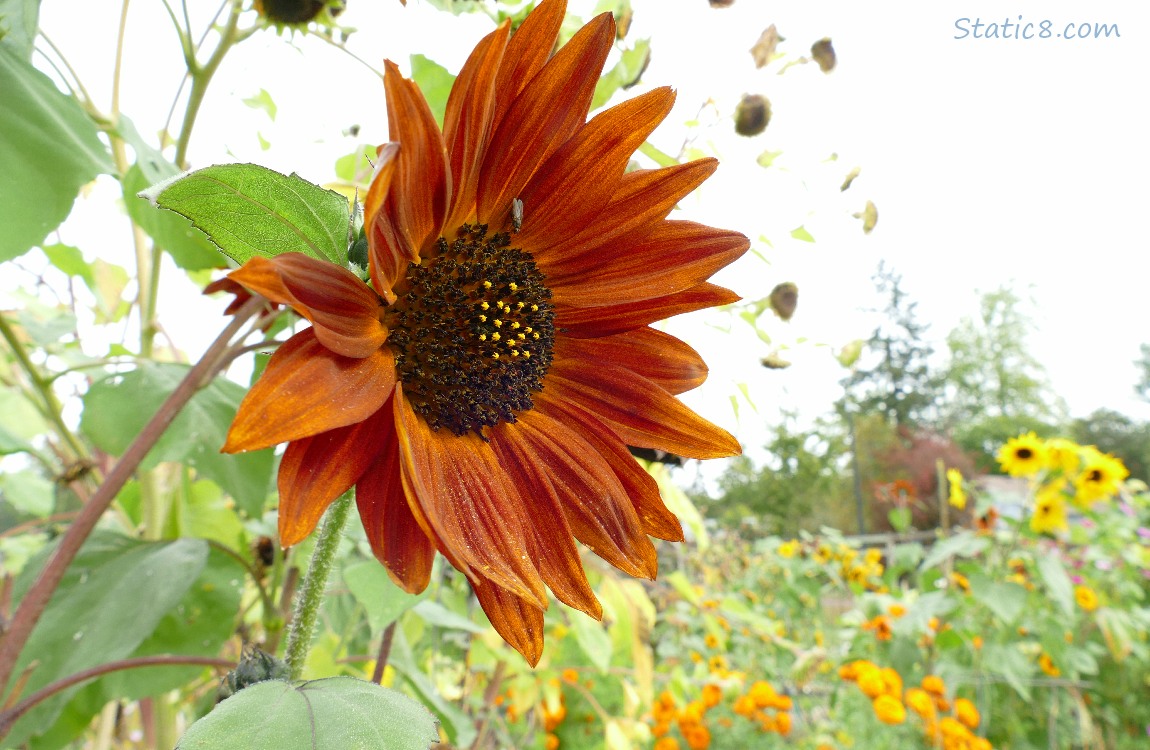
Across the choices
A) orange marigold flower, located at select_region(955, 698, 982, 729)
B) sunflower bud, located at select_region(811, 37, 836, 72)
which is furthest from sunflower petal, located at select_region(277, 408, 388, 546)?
orange marigold flower, located at select_region(955, 698, 982, 729)

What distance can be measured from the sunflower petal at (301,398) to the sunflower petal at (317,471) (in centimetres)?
2

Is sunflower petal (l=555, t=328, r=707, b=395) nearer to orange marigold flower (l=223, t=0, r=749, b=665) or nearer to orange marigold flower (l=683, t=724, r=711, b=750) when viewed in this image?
orange marigold flower (l=223, t=0, r=749, b=665)

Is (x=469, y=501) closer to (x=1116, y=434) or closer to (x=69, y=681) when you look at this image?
(x=69, y=681)

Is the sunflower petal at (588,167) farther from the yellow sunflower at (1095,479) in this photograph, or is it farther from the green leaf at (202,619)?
the yellow sunflower at (1095,479)

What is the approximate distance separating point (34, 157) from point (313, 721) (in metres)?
0.30

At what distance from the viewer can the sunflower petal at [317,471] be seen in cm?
27

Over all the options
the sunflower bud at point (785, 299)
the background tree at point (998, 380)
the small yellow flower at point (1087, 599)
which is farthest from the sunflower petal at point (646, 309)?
the background tree at point (998, 380)

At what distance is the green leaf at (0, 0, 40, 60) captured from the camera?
33 cm

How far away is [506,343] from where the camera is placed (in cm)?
41

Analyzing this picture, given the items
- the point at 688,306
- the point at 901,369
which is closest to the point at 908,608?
the point at 688,306

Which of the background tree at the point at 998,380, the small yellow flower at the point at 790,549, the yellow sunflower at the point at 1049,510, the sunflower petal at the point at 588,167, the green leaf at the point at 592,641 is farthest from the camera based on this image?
the background tree at the point at 998,380

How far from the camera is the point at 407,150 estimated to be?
0.29 metres

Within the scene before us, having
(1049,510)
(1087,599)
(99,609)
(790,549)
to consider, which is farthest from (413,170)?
(790,549)

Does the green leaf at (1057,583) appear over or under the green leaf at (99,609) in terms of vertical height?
under
